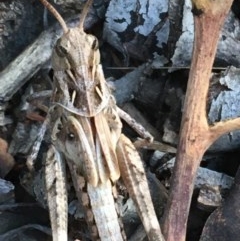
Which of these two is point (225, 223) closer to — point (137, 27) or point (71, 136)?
point (71, 136)

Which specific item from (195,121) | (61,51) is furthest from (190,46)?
(61,51)

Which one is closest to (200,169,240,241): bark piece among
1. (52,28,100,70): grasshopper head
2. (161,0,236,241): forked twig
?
(161,0,236,241): forked twig

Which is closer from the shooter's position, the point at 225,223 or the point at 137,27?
the point at 225,223

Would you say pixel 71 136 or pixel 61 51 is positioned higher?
pixel 61 51

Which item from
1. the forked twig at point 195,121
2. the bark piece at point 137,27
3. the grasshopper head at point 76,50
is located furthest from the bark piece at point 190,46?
the grasshopper head at point 76,50

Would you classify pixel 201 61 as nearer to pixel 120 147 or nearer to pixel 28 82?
pixel 120 147

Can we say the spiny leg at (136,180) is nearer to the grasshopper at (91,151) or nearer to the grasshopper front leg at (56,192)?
the grasshopper at (91,151)

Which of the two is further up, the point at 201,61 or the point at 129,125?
the point at 201,61

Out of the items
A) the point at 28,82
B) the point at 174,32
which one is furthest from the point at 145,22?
the point at 28,82
